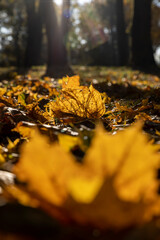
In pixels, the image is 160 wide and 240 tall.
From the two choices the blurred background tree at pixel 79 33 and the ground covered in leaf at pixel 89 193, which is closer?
the ground covered in leaf at pixel 89 193

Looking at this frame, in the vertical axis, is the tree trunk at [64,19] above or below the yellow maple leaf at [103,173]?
above

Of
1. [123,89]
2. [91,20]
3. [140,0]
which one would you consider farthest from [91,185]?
[91,20]

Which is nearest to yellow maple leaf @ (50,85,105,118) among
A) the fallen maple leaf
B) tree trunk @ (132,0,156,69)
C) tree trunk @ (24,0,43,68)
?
the fallen maple leaf

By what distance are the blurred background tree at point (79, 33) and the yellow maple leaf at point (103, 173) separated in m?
6.90

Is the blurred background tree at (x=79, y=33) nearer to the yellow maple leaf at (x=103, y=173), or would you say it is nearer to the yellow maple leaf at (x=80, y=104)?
the yellow maple leaf at (x=80, y=104)

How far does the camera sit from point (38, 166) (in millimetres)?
492

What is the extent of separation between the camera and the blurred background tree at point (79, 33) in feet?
39.3

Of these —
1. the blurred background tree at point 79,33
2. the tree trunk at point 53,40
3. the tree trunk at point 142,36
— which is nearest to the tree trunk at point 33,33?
the blurred background tree at point 79,33

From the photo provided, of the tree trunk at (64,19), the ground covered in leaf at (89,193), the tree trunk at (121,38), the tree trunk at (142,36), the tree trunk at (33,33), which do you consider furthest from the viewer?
the tree trunk at (121,38)

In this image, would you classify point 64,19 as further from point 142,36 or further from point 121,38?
point 121,38

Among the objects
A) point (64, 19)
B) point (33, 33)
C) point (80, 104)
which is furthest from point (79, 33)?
point (80, 104)

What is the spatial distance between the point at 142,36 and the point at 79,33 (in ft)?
104

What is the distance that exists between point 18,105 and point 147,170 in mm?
1886

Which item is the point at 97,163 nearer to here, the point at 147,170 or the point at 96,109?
the point at 147,170
